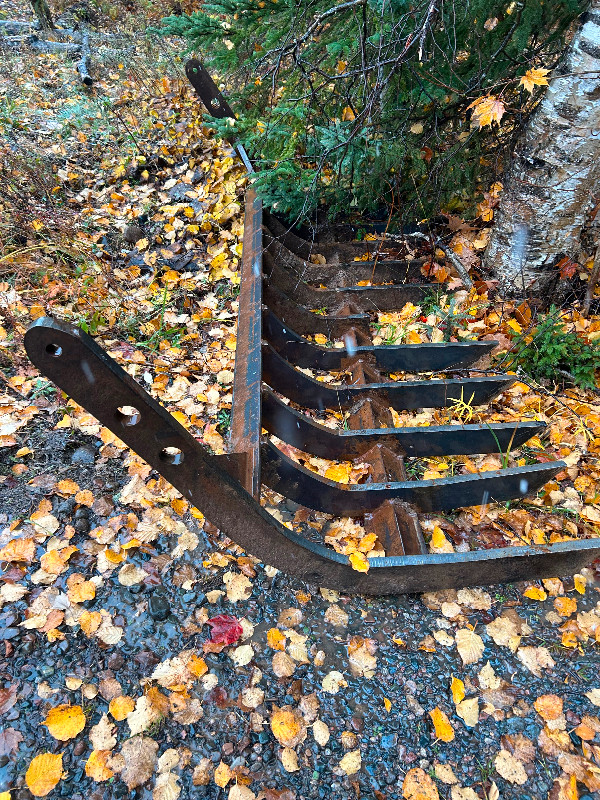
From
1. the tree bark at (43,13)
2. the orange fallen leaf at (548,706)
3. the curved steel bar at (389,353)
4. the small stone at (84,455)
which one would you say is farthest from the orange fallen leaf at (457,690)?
the tree bark at (43,13)

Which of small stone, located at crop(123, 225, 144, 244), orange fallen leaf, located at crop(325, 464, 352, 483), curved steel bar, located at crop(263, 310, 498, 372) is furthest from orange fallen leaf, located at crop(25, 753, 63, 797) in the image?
small stone, located at crop(123, 225, 144, 244)

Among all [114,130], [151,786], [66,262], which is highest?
[114,130]

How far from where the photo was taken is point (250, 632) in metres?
1.82

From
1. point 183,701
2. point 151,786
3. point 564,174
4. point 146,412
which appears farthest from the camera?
point 564,174

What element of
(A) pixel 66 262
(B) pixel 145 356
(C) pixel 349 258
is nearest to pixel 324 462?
(B) pixel 145 356

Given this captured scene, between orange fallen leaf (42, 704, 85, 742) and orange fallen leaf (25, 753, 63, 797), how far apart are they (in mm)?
55

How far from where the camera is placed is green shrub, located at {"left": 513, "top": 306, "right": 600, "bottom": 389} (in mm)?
2705

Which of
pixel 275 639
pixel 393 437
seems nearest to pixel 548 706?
pixel 275 639

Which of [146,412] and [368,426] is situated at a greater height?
[146,412]

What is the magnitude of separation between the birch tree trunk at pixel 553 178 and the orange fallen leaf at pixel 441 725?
2502 millimetres

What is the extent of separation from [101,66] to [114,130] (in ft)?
8.85

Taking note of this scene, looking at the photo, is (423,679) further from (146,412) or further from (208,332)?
(208,332)

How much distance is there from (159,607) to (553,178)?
3020 millimetres

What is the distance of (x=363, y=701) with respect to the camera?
167cm
